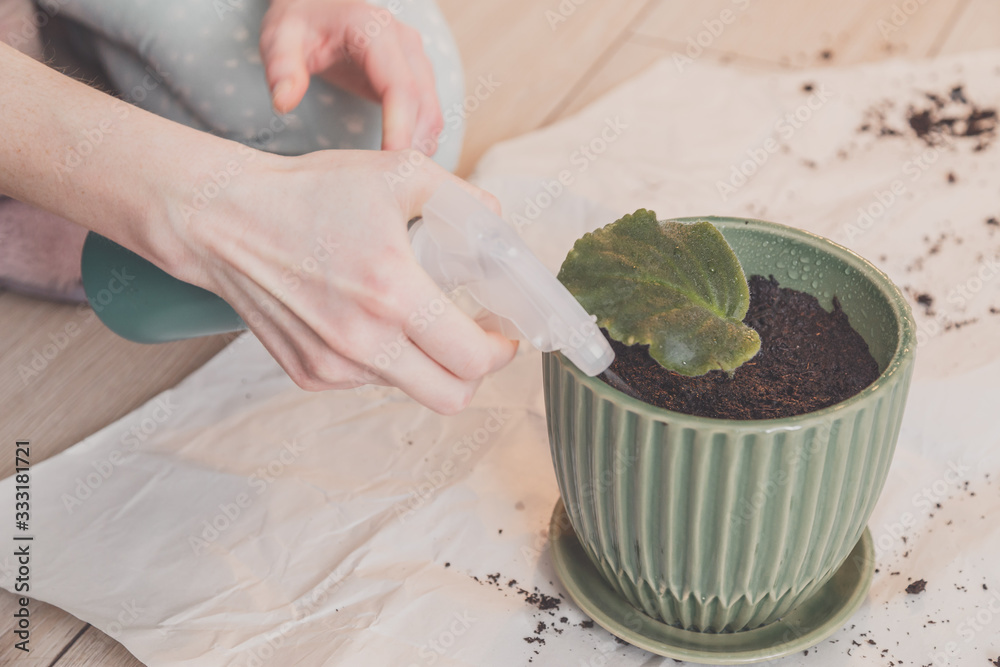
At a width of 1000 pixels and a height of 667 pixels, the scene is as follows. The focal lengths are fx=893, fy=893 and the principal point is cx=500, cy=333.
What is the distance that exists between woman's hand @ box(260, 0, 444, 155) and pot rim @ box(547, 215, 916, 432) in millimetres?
253

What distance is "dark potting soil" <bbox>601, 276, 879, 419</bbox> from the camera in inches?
21.0

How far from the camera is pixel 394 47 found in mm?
729

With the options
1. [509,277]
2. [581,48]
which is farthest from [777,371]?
[581,48]

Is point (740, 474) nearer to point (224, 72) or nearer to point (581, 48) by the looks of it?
point (224, 72)

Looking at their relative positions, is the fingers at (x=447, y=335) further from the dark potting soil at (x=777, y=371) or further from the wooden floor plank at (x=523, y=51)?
the wooden floor plank at (x=523, y=51)

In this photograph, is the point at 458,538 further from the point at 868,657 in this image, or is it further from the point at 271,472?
the point at 868,657

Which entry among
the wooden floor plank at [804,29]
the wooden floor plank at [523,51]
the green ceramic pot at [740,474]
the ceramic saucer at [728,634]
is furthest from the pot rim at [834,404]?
the wooden floor plank at [804,29]

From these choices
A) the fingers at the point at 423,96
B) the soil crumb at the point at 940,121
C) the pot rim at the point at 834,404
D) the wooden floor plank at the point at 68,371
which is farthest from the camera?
the soil crumb at the point at 940,121

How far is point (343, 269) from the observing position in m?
0.51

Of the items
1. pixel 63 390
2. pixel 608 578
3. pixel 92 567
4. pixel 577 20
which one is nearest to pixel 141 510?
pixel 92 567

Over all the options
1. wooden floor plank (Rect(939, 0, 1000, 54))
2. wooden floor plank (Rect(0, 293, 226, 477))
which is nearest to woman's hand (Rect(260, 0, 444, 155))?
wooden floor plank (Rect(0, 293, 226, 477))

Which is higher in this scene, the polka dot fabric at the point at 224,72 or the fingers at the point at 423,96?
the fingers at the point at 423,96

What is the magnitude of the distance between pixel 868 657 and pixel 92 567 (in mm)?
598

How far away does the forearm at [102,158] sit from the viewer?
Answer: 0.56m
